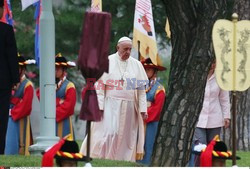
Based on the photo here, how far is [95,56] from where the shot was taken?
35.6 ft

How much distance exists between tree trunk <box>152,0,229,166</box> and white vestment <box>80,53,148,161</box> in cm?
257

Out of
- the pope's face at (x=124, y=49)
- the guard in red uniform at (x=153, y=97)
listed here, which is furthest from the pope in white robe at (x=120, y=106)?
the guard in red uniform at (x=153, y=97)

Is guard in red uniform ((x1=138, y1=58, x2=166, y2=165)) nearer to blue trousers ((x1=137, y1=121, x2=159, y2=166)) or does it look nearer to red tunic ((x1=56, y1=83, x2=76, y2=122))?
blue trousers ((x1=137, y1=121, x2=159, y2=166))

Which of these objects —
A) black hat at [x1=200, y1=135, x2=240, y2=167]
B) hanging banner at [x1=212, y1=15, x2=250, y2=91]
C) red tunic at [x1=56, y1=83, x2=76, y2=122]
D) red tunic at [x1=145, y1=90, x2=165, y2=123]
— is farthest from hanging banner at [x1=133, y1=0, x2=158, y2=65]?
black hat at [x1=200, y1=135, x2=240, y2=167]

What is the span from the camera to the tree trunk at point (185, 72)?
13.5 m

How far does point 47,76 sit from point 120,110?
61.2 inches

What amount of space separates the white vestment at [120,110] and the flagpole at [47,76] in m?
1.04

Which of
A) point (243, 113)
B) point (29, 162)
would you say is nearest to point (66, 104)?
point (243, 113)

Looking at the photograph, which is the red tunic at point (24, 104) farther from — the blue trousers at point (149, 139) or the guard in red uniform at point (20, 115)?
the blue trousers at point (149, 139)

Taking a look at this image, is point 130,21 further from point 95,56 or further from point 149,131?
point 95,56

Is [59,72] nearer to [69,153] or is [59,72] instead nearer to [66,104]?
[66,104]

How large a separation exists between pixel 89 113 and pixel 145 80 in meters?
5.74

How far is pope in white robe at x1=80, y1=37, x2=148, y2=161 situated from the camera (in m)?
16.2

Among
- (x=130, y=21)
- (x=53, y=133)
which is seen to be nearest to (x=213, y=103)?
(x=53, y=133)
